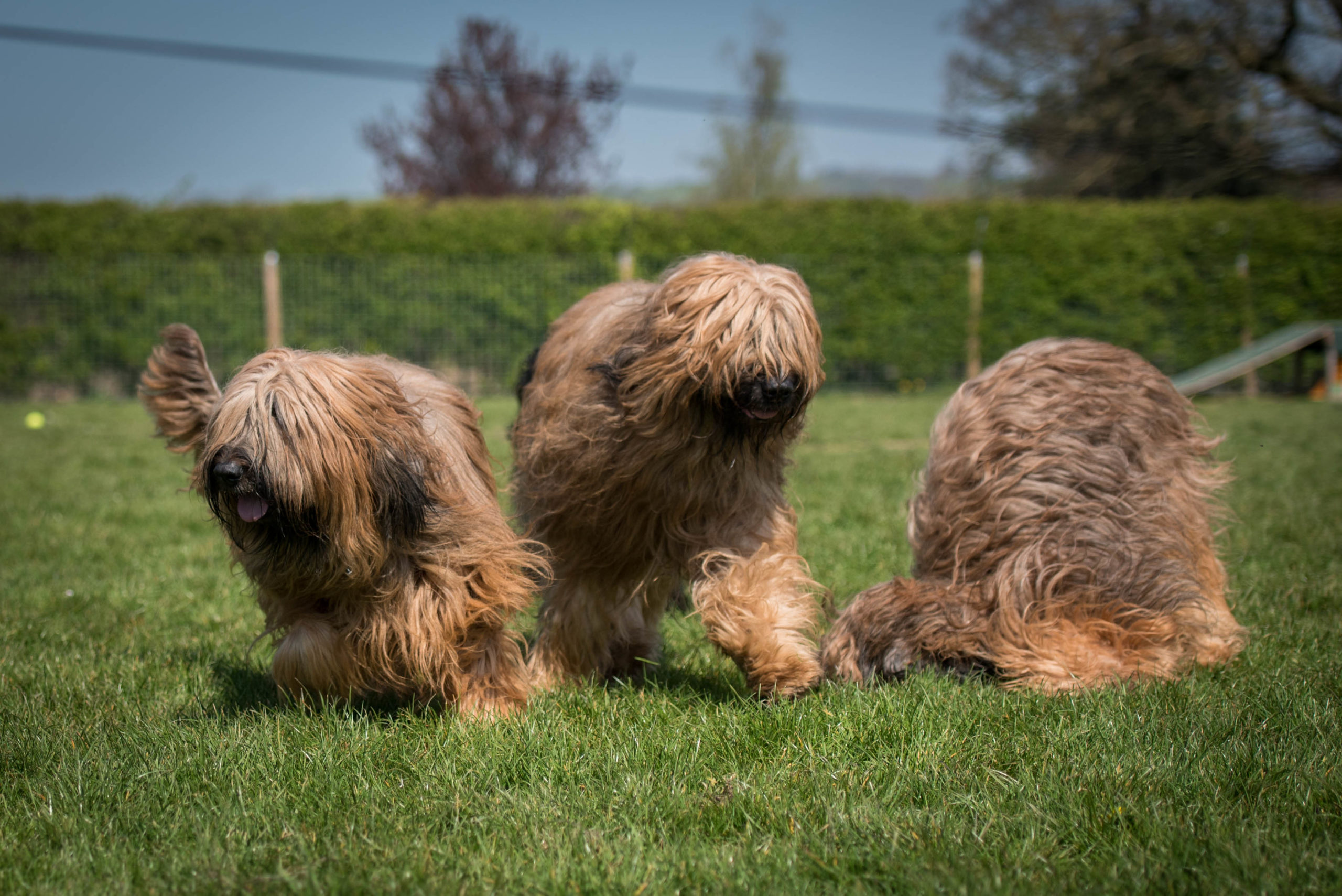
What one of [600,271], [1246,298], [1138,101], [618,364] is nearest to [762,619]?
[618,364]

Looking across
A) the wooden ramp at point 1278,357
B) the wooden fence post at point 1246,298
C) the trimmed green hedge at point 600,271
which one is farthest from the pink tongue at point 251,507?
the wooden fence post at point 1246,298

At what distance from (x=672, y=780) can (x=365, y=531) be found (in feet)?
4.07

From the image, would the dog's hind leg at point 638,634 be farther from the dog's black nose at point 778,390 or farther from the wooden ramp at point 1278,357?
the wooden ramp at point 1278,357

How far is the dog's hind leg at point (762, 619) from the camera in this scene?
3.57 meters

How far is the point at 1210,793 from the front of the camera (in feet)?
8.79

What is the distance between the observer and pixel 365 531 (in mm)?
3293

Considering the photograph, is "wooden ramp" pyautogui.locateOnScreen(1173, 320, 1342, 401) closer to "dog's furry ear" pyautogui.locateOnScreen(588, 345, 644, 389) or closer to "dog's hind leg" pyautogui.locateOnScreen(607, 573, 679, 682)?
"dog's hind leg" pyautogui.locateOnScreen(607, 573, 679, 682)

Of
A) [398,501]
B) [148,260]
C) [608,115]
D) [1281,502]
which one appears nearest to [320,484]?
[398,501]

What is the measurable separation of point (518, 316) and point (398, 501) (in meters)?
14.1

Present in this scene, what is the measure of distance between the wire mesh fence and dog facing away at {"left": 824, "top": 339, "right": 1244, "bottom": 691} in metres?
13.1

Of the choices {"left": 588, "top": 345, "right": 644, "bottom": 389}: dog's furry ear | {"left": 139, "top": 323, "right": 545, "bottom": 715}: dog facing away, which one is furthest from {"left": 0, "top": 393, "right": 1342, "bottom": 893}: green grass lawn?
{"left": 588, "top": 345, "right": 644, "bottom": 389}: dog's furry ear

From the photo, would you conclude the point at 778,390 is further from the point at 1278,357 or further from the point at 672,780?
the point at 1278,357

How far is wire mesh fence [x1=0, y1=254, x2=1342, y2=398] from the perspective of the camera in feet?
54.8

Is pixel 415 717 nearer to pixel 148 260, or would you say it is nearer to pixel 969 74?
pixel 148 260
